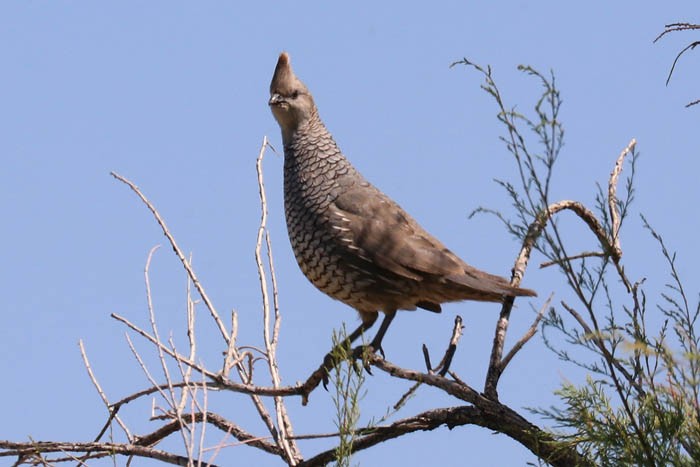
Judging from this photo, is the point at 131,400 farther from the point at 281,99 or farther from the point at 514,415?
the point at 281,99

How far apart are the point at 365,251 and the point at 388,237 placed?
161 mm

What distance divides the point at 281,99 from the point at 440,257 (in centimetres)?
156

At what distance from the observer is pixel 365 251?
252 inches

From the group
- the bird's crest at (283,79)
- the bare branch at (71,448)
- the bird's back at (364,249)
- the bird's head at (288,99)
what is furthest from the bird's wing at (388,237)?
the bare branch at (71,448)

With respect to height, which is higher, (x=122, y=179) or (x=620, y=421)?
(x=122, y=179)

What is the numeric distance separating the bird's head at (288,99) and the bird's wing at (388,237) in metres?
0.74

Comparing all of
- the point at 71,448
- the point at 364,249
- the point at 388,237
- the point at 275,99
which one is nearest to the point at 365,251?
the point at 364,249

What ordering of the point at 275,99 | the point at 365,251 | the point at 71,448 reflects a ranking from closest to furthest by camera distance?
1. the point at 71,448
2. the point at 365,251
3. the point at 275,99

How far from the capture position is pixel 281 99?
23.6 feet

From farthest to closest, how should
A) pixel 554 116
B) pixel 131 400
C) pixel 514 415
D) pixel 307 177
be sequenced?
1. pixel 307 177
2. pixel 131 400
3. pixel 514 415
4. pixel 554 116

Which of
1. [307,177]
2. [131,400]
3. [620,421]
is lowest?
[620,421]

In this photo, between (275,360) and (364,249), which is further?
(364,249)

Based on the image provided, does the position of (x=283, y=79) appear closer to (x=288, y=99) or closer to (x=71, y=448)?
(x=288, y=99)

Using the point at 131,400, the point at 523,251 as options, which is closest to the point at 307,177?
the point at 523,251
